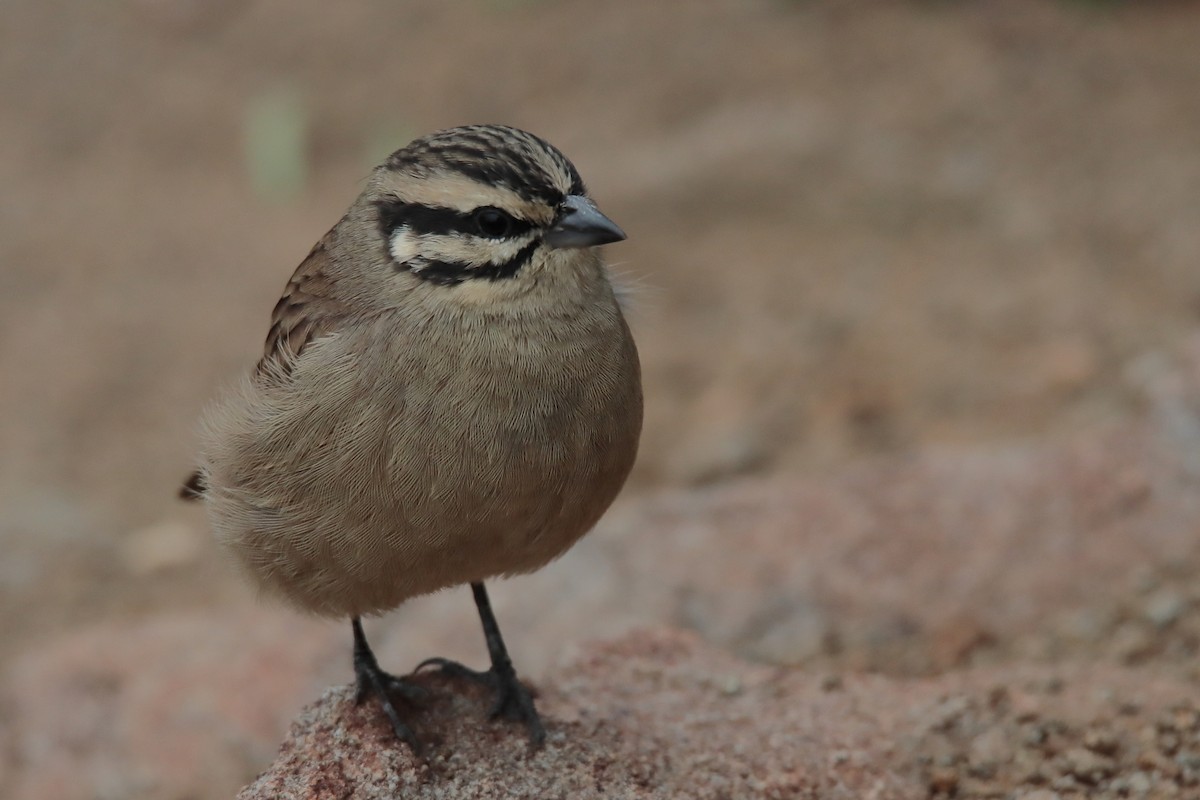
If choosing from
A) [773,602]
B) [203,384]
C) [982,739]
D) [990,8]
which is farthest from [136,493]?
[990,8]

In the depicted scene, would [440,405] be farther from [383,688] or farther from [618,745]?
[618,745]

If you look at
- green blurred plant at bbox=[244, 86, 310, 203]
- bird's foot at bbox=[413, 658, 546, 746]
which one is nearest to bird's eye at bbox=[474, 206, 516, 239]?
bird's foot at bbox=[413, 658, 546, 746]

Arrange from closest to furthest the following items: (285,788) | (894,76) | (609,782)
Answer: (285,788) < (609,782) < (894,76)

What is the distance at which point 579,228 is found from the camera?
4195mm

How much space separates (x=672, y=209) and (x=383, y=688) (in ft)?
20.7

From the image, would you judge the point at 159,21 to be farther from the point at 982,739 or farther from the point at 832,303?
the point at 982,739

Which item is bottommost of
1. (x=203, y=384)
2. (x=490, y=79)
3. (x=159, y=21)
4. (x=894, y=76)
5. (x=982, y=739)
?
(x=982, y=739)

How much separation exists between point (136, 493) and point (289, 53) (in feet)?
15.5

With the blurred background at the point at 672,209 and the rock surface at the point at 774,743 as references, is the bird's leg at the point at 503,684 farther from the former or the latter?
the blurred background at the point at 672,209

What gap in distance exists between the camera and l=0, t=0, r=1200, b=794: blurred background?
8391 mm

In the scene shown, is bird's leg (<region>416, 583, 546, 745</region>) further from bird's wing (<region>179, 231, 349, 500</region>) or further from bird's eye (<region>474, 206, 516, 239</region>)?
bird's eye (<region>474, 206, 516, 239</region>)

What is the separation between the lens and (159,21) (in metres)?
12.5

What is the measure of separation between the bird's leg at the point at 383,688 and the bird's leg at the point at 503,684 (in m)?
0.18

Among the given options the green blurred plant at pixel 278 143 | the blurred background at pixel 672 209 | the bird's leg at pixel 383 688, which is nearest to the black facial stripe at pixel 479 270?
the bird's leg at pixel 383 688
